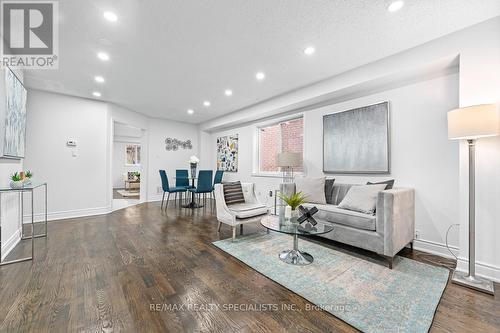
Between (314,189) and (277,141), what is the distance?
1934 millimetres

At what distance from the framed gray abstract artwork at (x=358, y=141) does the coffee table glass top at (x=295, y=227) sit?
1503mm

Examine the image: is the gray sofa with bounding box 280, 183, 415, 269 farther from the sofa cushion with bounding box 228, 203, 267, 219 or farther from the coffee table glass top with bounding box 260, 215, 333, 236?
the sofa cushion with bounding box 228, 203, 267, 219

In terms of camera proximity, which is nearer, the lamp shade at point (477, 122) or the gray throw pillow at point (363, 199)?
the lamp shade at point (477, 122)

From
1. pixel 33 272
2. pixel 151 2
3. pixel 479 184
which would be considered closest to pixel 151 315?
Answer: pixel 33 272

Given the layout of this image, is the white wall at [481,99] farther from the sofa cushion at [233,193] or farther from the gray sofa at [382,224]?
the sofa cushion at [233,193]

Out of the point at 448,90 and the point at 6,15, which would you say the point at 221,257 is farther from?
the point at 448,90

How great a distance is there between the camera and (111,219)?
4223mm

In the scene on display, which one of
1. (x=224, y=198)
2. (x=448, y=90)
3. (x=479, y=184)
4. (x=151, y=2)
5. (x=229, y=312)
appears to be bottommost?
(x=229, y=312)

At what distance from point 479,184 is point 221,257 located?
295 centimetres

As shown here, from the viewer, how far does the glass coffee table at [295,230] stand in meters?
2.19

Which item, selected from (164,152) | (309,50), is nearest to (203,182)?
(164,152)

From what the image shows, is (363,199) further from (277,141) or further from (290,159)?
(277,141)

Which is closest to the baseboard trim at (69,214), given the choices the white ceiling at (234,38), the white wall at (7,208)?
the white wall at (7,208)

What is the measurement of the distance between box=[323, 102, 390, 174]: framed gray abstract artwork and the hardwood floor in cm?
135
